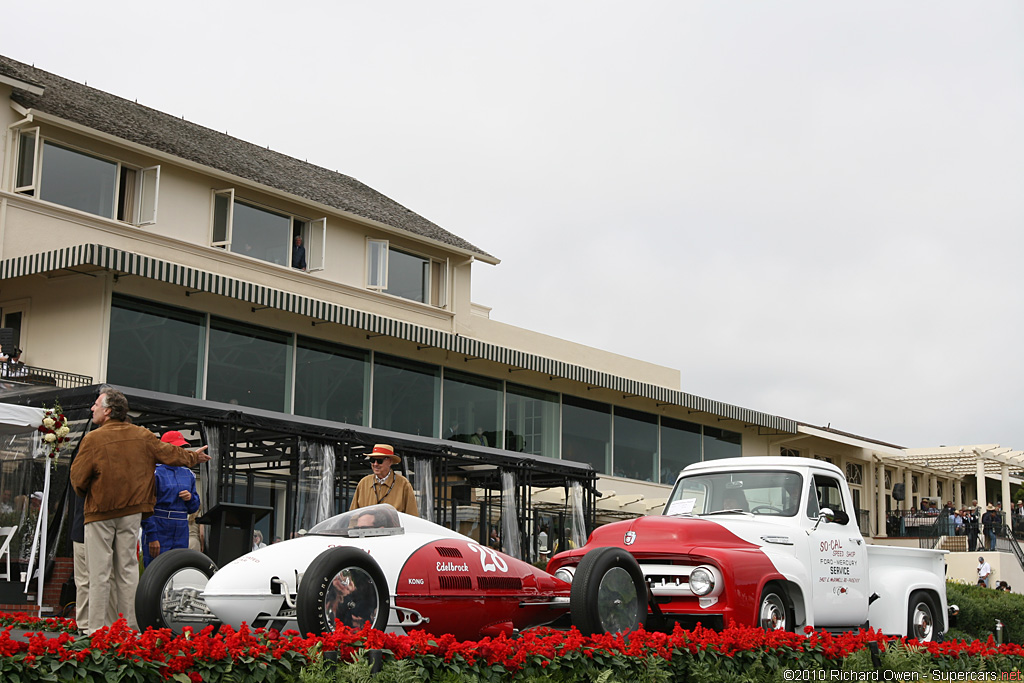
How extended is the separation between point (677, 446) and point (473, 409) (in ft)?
29.7

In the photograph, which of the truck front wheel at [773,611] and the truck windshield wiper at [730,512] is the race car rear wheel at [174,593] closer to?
the truck front wheel at [773,611]

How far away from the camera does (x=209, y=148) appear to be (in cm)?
2797

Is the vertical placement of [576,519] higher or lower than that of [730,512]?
lower

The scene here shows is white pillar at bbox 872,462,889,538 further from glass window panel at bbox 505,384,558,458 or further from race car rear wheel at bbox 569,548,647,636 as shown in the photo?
race car rear wheel at bbox 569,548,647,636

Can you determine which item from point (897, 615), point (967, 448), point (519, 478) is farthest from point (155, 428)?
point (967, 448)

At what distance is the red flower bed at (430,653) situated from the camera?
6.42 metres

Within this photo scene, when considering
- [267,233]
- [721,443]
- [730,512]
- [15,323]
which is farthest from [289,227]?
[730,512]

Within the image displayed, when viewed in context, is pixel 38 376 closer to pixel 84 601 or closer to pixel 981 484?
pixel 84 601

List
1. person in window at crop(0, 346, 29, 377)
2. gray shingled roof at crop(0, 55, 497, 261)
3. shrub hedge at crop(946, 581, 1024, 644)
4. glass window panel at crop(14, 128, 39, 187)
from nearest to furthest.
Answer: person in window at crop(0, 346, 29, 377)
shrub hedge at crop(946, 581, 1024, 644)
glass window panel at crop(14, 128, 39, 187)
gray shingled roof at crop(0, 55, 497, 261)

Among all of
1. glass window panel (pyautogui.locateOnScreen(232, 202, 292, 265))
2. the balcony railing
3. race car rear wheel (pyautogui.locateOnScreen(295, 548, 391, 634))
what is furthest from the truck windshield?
glass window panel (pyautogui.locateOnScreen(232, 202, 292, 265))

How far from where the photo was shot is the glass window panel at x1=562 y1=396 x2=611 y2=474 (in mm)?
31594

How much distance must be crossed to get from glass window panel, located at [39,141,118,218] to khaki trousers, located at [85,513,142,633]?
15783 millimetres

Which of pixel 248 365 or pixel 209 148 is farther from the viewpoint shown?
pixel 209 148

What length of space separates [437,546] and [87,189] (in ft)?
56.9
